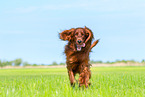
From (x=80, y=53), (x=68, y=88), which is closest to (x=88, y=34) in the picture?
(x=80, y=53)

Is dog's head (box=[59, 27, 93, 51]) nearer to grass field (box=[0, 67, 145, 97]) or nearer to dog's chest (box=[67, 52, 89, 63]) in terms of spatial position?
dog's chest (box=[67, 52, 89, 63])

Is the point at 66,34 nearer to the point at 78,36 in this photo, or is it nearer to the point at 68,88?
the point at 78,36

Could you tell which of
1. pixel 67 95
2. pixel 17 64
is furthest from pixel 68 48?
pixel 17 64

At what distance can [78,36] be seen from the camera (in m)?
6.79

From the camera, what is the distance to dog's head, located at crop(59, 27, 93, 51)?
6738 mm

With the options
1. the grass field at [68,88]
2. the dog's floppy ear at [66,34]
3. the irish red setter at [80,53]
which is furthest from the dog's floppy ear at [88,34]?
the grass field at [68,88]

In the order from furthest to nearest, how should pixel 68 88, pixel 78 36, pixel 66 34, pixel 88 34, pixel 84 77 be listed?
1. pixel 66 34
2. pixel 88 34
3. pixel 84 77
4. pixel 78 36
5. pixel 68 88

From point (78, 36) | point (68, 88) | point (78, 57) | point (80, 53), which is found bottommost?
point (68, 88)

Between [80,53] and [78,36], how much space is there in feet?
1.74

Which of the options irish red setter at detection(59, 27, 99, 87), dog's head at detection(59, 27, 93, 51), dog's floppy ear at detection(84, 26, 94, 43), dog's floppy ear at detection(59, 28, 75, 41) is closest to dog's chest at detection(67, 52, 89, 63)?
irish red setter at detection(59, 27, 99, 87)

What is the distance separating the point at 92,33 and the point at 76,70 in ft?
4.14

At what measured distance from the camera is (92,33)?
23.6 feet

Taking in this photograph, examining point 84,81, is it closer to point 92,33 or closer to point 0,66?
point 92,33

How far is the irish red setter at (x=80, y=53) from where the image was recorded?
6867 mm
